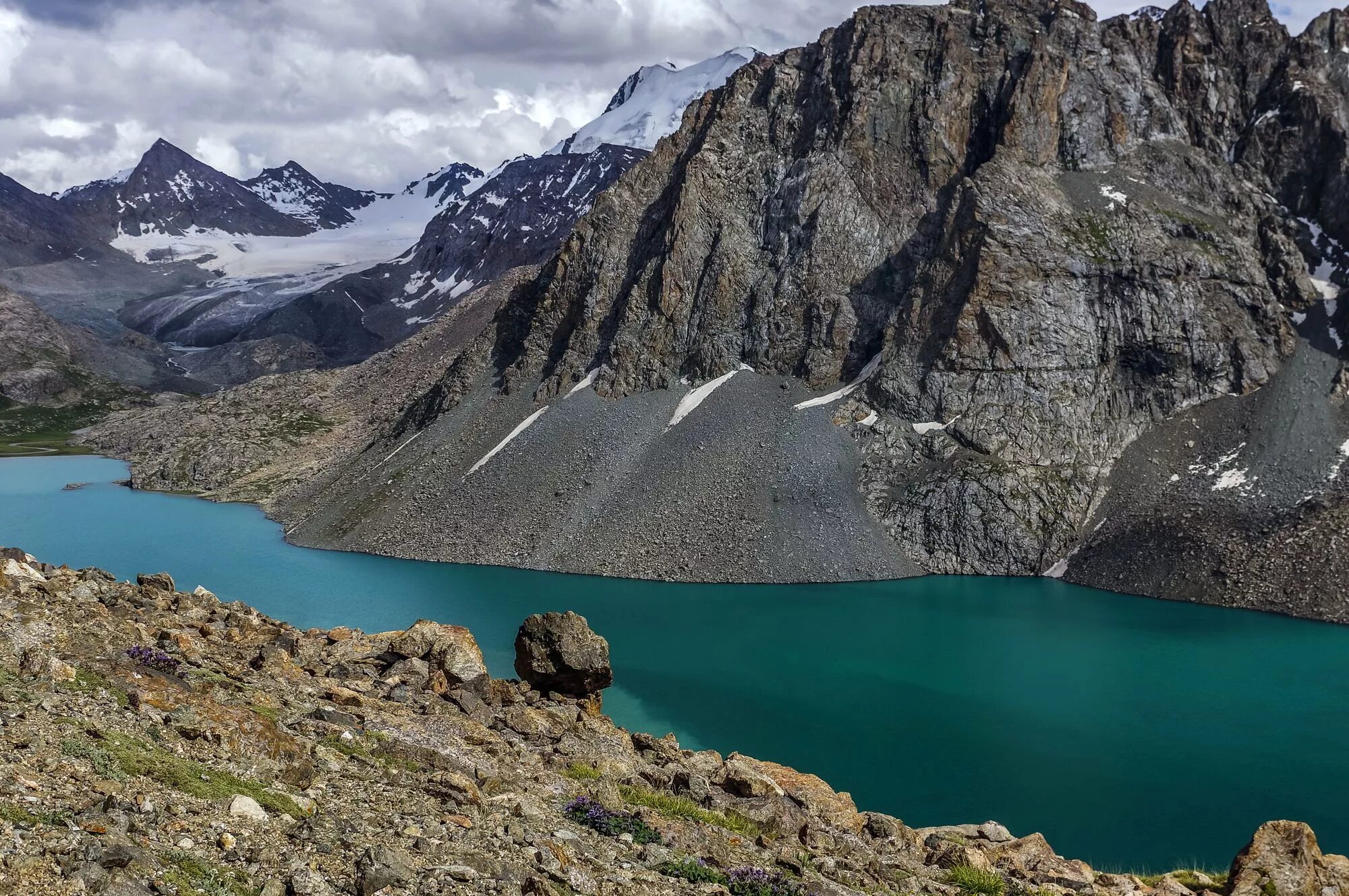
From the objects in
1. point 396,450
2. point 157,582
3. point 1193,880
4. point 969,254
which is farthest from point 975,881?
point 396,450

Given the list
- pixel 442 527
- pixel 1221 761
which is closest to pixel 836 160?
pixel 442 527

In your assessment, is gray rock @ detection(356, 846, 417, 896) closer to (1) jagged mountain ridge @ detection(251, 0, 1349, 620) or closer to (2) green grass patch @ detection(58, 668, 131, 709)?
(2) green grass patch @ detection(58, 668, 131, 709)

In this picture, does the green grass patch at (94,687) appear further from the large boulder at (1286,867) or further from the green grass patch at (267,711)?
the large boulder at (1286,867)

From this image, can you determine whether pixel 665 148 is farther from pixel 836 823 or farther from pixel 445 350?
pixel 836 823

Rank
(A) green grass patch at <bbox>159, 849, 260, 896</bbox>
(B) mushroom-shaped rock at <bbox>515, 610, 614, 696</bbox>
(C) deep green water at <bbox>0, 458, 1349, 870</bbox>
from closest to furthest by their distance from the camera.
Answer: (A) green grass patch at <bbox>159, 849, 260, 896</bbox> < (B) mushroom-shaped rock at <bbox>515, 610, 614, 696</bbox> < (C) deep green water at <bbox>0, 458, 1349, 870</bbox>

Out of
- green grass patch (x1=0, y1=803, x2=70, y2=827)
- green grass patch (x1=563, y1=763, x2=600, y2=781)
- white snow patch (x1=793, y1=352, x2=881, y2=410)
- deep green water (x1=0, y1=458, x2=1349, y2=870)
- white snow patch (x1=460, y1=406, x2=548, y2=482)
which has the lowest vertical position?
deep green water (x1=0, y1=458, x2=1349, y2=870)

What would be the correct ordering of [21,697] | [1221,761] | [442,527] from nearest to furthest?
[21,697] → [1221,761] → [442,527]

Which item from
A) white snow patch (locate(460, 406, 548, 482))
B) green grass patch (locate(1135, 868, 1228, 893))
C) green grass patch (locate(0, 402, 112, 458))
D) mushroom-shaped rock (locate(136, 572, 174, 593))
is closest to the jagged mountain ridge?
white snow patch (locate(460, 406, 548, 482))

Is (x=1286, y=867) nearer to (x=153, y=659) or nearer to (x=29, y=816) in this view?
(x=29, y=816)
